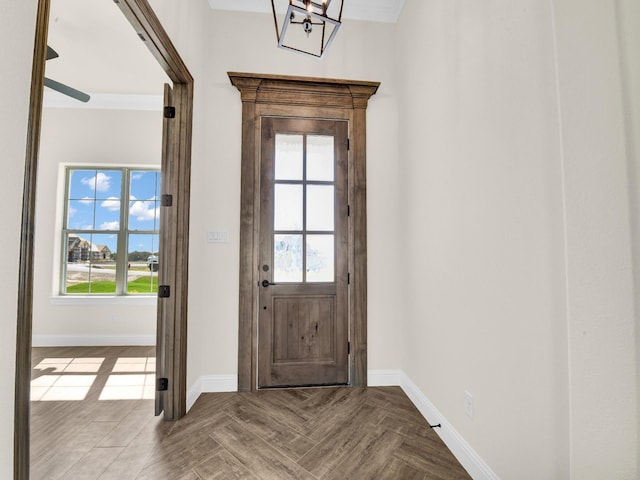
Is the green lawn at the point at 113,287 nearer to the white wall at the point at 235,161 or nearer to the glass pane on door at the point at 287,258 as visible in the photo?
the white wall at the point at 235,161

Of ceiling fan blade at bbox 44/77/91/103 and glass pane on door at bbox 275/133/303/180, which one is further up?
ceiling fan blade at bbox 44/77/91/103

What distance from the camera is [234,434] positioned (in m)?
1.96

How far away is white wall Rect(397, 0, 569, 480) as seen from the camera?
112cm

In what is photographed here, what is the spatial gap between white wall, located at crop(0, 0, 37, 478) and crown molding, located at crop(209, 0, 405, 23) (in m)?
2.33

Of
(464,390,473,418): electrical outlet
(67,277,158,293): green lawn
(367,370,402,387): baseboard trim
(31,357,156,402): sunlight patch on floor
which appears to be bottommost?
(31,357,156,402): sunlight patch on floor

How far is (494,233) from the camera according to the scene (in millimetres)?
1429

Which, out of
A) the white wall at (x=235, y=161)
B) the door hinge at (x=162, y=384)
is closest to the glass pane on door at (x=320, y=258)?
the white wall at (x=235, y=161)

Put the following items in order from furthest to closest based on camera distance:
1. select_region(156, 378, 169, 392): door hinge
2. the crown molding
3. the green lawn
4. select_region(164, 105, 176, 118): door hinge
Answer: the green lawn, the crown molding, select_region(164, 105, 176, 118): door hinge, select_region(156, 378, 169, 392): door hinge

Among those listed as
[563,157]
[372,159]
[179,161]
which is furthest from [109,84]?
[563,157]

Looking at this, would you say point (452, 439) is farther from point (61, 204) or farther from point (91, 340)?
point (61, 204)

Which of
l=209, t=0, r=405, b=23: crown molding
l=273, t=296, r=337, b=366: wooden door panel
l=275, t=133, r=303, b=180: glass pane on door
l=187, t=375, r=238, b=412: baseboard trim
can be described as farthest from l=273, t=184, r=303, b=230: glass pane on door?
l=209, t=0, r=405, b=23: crown molding

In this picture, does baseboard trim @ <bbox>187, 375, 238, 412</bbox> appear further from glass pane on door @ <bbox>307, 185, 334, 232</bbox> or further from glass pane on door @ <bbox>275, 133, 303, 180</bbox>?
glass pane on door @ <bbox>275, 133, 303, 180</bbox>

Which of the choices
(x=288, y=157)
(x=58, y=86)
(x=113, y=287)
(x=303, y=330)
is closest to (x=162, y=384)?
(x=303, y=330)

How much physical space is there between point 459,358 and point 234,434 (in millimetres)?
1516
